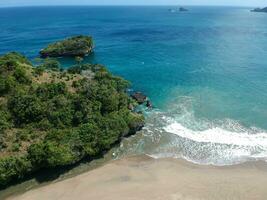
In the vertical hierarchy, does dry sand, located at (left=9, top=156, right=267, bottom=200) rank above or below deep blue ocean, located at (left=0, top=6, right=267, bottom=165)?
below

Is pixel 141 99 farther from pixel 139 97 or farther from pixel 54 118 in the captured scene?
pixel 54 118

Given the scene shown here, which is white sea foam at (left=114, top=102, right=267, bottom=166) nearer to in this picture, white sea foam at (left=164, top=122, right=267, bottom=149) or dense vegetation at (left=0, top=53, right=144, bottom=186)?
white sea foam at (left=164, top=122, right=267, bottom=149)

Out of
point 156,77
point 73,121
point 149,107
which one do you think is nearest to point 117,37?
point 156,77

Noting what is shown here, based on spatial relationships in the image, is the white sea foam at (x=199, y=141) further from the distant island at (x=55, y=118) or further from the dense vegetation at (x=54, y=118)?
the dense vegetation at (x=54, y=118)

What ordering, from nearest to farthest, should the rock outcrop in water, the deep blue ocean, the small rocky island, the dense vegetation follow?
the dense vegetation < the deep blue ocean < the rock outcrop in water < the small rocky island

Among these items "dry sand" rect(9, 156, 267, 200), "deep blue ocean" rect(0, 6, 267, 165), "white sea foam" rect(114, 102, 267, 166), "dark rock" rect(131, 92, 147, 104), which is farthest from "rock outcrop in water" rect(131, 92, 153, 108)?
"dry sand" rect(9, 156, 267, 200)

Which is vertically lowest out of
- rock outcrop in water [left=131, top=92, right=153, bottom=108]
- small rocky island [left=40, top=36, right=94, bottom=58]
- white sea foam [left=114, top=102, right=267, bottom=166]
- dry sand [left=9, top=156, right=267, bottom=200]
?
dry sand [left=9, top=156, right=267, bottom=200]

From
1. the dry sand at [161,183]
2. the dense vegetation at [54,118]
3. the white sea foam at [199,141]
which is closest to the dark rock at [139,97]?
the dense vegetation at [54,118]

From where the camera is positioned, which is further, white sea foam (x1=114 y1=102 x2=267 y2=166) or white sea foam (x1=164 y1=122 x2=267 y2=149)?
white sea foam (x1=164 y1=122 x2=267 y2=149)

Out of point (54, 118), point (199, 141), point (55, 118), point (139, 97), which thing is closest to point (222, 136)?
point (199, 141)
